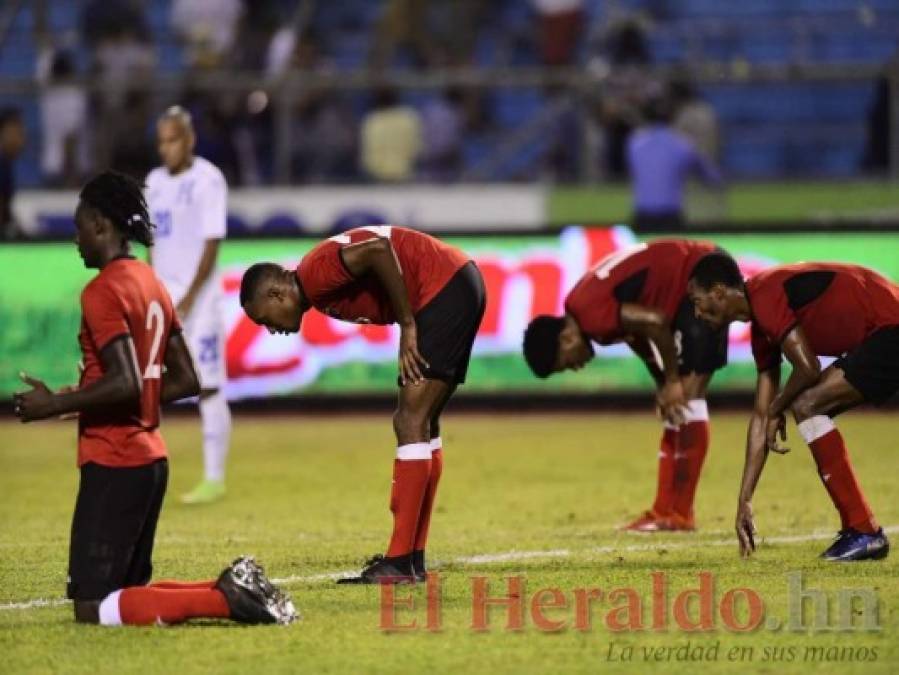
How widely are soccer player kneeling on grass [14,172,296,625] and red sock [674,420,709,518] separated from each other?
4.15m

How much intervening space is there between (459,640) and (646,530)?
12.8 feet

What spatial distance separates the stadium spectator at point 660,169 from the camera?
60.6ft

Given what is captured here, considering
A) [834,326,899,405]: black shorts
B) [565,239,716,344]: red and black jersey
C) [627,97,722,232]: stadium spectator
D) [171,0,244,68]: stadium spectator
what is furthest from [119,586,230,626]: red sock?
[171,0,244,68]: stadium spectator

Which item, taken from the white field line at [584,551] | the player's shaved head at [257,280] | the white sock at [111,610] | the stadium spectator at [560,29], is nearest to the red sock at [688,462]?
the white field line at [584,551]

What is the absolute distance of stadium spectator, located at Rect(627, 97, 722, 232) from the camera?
1847 centimetres

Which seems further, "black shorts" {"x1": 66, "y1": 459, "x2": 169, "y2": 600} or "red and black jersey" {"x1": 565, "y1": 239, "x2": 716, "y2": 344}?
"red and black jersey" {"x1": 565, "y1": 239, "x2": 716, "y2": 344}

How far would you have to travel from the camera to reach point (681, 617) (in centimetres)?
803

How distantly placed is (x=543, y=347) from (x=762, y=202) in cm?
916

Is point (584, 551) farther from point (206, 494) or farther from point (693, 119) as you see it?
point (693, 119)

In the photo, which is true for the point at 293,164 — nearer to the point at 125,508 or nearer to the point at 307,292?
the point at 307,292

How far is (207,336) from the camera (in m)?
13.2

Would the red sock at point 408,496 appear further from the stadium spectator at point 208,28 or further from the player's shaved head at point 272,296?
the stadium spectator at point 208,28

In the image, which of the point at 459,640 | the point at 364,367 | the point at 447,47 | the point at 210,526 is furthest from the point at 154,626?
the point at 447,47

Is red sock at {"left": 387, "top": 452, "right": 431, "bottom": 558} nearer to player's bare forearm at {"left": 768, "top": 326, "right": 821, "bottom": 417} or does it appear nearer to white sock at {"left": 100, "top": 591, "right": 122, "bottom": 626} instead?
white sock at {"left": 100, "top": 591, "right": 122, "bottom": 626}
